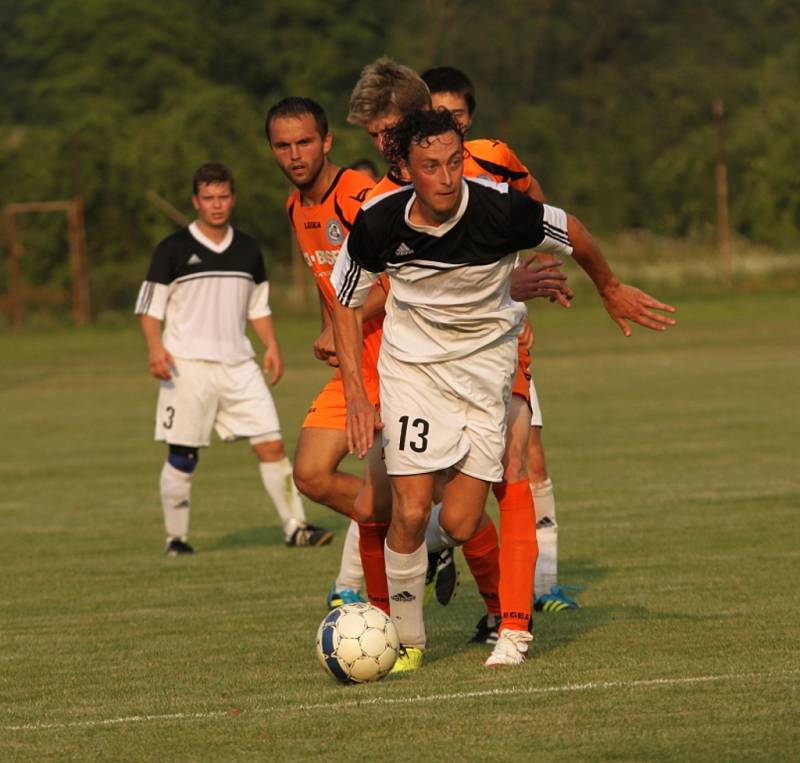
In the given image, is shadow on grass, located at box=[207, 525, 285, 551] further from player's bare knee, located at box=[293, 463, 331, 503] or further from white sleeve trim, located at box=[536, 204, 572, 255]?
white sleeve trim, located at box=[536, 204, 572, 255]

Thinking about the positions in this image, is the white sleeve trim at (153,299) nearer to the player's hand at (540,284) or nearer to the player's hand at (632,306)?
the player's hand at (540,284)

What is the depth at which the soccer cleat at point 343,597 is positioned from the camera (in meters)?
7.72

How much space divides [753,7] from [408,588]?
71.7 m

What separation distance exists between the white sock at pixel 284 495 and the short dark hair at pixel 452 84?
12.3 feet

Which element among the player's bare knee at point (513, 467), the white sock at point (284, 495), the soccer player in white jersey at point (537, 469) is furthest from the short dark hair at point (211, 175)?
the player's bare knee at point (513, 467)

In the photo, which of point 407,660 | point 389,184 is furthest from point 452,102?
point 407,660

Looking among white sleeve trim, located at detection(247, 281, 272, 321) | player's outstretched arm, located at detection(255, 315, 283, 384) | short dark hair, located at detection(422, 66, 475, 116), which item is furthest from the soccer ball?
white sleeve trim, located at detection(247, 281, 272, 321)

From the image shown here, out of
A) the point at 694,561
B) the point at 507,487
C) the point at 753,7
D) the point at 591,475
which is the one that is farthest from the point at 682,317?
the point at 753,7

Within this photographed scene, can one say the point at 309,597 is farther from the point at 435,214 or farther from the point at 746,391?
the point at 746,391

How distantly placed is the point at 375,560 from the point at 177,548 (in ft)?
11.7

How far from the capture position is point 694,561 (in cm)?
892

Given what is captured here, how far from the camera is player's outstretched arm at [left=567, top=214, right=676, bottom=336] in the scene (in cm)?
627

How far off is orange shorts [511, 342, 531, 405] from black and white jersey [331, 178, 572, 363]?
0.63m

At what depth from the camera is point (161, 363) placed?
34.9 ft
